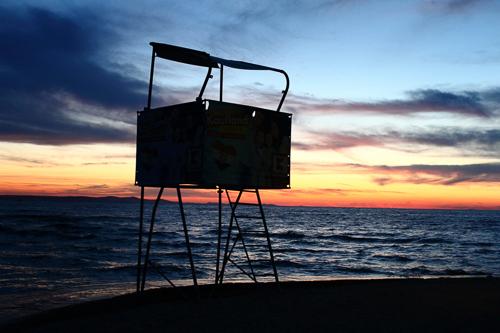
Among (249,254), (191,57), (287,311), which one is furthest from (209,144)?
(249,254)

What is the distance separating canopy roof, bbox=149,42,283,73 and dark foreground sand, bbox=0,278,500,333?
4.29 metres

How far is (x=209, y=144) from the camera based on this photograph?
9125mm

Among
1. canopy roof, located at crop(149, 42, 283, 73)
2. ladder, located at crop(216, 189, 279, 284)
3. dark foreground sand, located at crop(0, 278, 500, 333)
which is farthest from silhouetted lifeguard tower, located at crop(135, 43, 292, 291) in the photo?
dark foreground sand, located at crop(0, 278, 500, 333)

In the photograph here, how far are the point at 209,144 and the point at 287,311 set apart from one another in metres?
3.11

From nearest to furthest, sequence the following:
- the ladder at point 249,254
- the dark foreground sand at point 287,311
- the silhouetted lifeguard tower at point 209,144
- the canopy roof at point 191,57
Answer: the dark foreground sand at point 287,311 → the silhouetted lifeguard tower at point 209,144 → the canopy roof at point 191,57 → the ladder at point 249,254

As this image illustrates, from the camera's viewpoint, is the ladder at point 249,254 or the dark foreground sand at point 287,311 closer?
the dark foreground sand at point 287,311

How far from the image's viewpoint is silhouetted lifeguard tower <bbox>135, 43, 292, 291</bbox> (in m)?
9.17

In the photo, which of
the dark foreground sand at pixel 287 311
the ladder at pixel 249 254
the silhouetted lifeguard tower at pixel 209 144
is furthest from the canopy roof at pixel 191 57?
the dark foreground sand at pixel 287 311

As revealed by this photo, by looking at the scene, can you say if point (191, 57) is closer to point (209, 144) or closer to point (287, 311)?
point (209, 144)

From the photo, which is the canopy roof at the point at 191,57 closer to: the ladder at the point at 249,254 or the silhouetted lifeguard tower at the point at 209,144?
the silhouetted lifeguard tower at the point at 209,144

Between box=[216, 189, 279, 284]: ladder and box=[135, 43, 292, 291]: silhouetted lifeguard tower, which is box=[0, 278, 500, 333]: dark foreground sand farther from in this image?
box=[135, 43, 292, 291]: silhouetted lifeguard tower

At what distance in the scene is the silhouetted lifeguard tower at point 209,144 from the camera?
9.17m

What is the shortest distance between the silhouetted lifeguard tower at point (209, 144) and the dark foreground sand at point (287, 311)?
3.73ft

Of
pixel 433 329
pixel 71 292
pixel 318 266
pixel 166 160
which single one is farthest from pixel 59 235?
pixel 433 329
